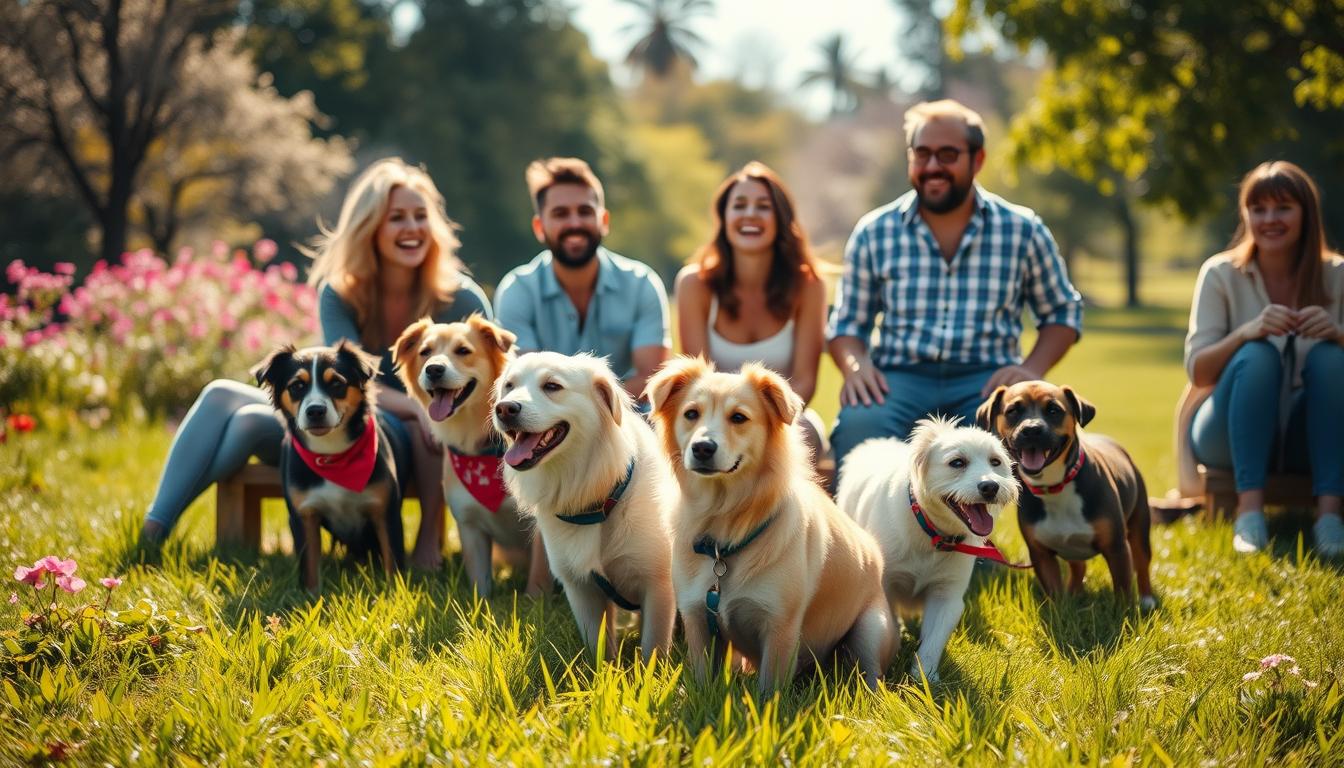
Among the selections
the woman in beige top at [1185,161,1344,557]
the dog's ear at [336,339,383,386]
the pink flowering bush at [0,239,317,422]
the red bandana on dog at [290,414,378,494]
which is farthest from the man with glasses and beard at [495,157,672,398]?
the pink flowering bush at [0,239,317,422]

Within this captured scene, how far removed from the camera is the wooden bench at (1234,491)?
537cm

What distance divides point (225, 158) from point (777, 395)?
23.7 meters

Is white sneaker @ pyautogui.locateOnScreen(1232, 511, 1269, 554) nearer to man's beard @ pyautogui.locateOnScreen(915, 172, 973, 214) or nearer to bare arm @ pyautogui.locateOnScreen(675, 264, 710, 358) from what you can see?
man's beard @ pyautogui.locateOnScreen(915, 172, 973, 214)

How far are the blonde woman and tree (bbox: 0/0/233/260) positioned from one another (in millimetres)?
17687

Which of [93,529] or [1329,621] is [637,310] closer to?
[93,529]

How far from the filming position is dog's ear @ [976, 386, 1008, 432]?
420 cm

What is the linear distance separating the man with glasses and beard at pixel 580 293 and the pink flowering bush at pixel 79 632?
2.30 m

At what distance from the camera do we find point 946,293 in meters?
5.32

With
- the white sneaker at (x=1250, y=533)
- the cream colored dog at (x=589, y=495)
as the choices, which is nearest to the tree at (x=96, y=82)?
the cream colored dog at (x=589, y=495)

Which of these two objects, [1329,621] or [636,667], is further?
[1329,621]

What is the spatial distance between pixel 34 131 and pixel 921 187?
21.3 meters

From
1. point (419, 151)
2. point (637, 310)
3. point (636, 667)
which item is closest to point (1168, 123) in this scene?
point (637, 310)

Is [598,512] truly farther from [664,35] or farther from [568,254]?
A: [664,35]

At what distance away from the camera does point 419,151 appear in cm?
3189
